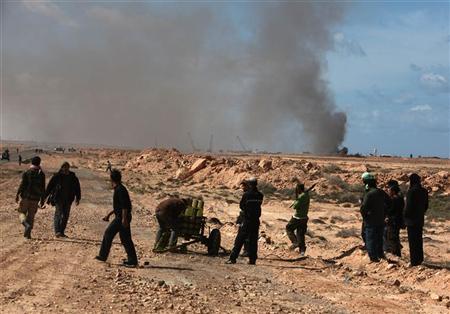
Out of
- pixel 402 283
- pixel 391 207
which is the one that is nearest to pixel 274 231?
pixel 391 207

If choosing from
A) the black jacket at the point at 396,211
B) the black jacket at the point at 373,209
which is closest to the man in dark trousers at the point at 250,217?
the black jacket at the point at 373,209

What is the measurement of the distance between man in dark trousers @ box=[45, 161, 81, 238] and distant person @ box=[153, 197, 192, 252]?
254 centimetres

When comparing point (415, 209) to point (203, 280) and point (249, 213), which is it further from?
point (203, 280)

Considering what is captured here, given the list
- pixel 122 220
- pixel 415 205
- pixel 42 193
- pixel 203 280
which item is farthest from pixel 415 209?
pixel 42 193

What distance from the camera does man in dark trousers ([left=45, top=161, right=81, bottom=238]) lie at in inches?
536

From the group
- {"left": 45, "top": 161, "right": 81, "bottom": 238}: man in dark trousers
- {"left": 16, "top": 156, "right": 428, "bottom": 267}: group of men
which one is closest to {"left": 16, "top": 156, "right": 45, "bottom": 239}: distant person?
{"left": 16, "top": 156, "right": 428, "bottom": 267}: group of men

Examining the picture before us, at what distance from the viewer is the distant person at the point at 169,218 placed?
12244 millimetres

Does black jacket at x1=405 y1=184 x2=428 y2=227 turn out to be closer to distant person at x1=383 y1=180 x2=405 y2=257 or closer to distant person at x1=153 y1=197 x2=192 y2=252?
distant person at x1=383 y1=180 x2=405 y2=257

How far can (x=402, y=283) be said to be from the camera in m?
10.8

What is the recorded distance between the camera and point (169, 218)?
12.2 meters

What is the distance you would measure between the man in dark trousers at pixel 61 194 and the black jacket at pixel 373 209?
6.70 m

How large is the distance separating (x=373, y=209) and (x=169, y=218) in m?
4.13

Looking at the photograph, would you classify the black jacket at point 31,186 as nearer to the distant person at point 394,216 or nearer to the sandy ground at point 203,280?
the sandy ground at point 203,280

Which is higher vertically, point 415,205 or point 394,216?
point 415,205
